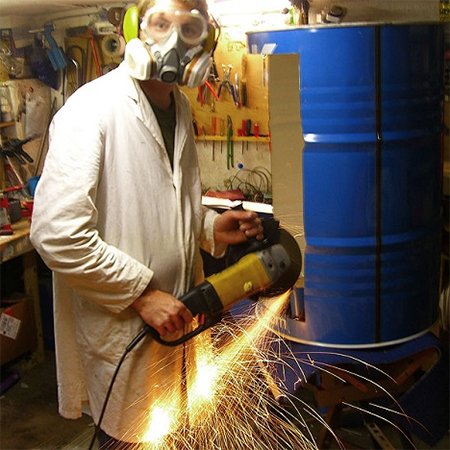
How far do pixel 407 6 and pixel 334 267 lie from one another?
3.49 feet

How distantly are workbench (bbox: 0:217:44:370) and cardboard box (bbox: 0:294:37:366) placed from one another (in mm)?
35

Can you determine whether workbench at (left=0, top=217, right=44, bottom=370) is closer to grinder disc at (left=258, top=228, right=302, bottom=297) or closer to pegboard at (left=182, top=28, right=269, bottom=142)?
pegboard at (left=182, top=28, right=269, bottom=142)

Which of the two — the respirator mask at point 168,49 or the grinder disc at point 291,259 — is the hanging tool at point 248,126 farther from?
the respirator mask at point 168,49

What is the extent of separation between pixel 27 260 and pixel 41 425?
2.48 ft

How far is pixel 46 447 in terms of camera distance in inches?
93.1

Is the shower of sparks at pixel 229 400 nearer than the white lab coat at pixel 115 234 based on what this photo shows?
No

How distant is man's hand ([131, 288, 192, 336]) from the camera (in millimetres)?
1287

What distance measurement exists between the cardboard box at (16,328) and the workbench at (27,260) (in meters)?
0.04

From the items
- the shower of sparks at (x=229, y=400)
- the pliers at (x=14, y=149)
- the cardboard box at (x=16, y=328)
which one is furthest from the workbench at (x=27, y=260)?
the shower of sparks at (x=229, y=400)

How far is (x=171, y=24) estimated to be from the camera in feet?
4.13

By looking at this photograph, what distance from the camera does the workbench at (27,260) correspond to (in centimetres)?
256

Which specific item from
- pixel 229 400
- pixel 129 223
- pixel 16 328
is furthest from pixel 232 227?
pixel 16 328

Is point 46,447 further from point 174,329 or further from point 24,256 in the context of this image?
point 174,329

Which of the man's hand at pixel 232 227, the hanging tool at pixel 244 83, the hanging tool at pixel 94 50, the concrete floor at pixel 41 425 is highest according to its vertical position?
the hanging tool at pixel 94 50
